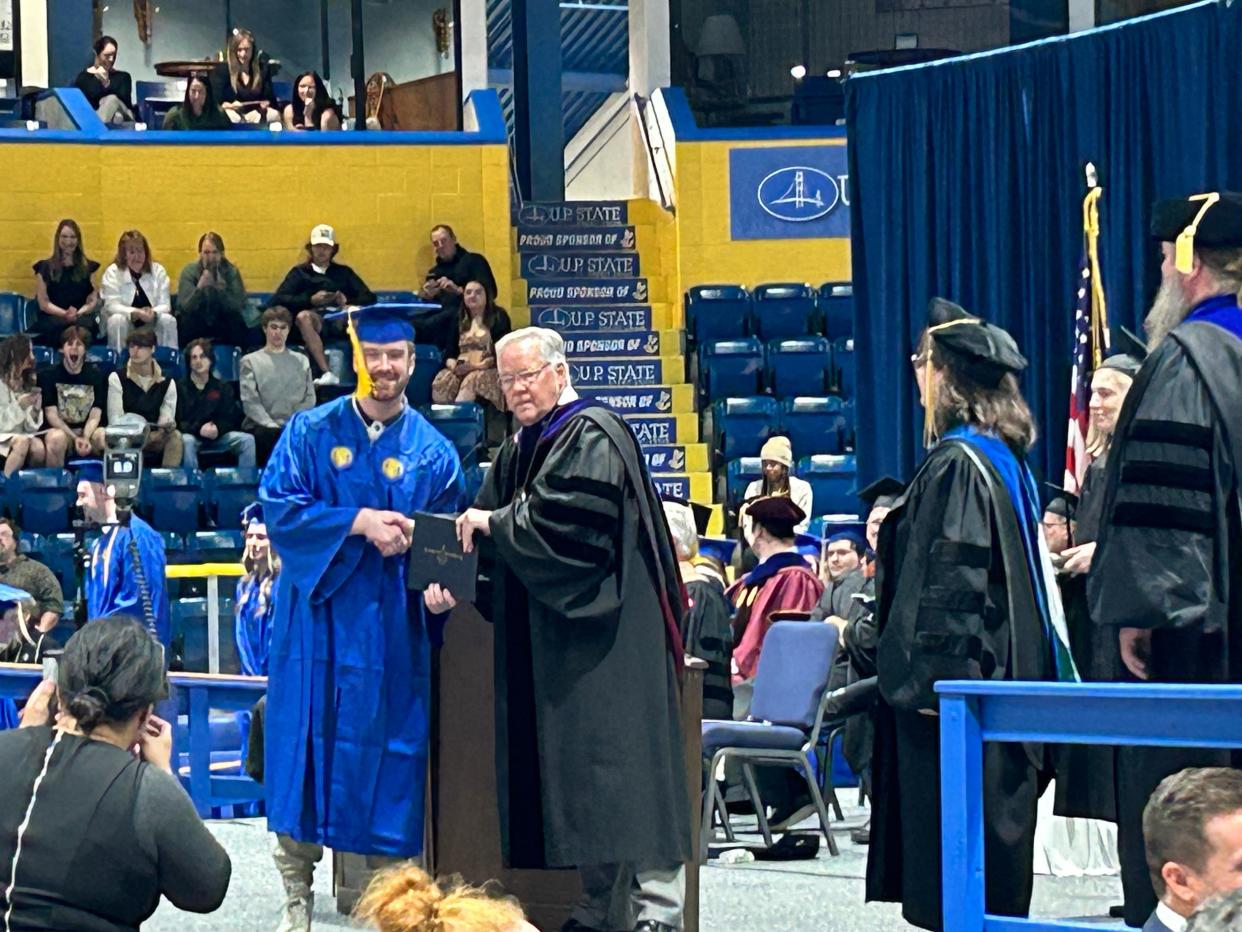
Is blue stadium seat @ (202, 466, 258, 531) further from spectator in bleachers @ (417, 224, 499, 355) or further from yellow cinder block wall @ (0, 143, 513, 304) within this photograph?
yellow cinder block wall @ (0, 143, 513, 304)

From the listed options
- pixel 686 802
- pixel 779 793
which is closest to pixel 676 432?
pixel 779 793

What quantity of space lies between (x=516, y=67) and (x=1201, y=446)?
14.9m

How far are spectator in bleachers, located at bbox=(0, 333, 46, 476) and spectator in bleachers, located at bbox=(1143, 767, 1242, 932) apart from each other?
460 inches

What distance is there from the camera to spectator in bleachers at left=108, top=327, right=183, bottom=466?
585 inches

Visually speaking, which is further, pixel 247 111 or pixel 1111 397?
pixel 247 111

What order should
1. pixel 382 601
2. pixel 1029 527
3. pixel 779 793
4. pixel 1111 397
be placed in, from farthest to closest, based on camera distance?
pixel 779 793, pixel 1111 397, pixel 382 601, pixel 1029 527

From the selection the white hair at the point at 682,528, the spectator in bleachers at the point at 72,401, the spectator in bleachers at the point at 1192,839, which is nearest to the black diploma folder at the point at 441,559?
the white hair at the point at 682,528

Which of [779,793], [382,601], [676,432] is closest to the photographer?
[382,601]

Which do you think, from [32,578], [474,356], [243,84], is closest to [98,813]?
[32,578]

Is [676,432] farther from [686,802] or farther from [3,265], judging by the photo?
[686,802]

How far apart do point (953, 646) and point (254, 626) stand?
19.6 ft

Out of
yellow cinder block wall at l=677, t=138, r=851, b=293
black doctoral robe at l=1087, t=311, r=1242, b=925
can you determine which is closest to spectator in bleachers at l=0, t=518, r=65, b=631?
yellow cinder block wall at l=677, t=138, r=851, b=293

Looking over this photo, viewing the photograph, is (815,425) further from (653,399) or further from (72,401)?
(72,401)

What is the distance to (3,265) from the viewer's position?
17000 mm
